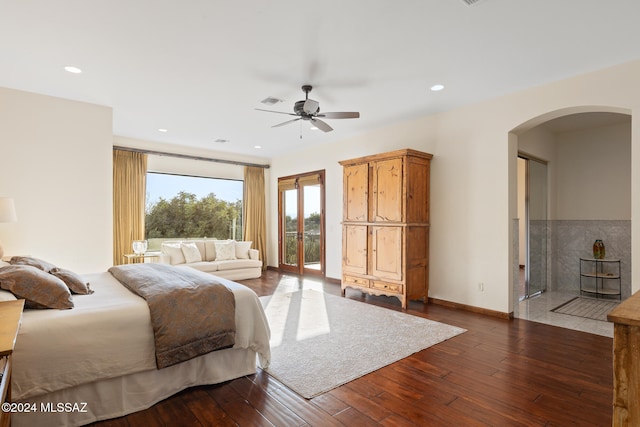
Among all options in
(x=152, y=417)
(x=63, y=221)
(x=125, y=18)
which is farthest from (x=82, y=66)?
(x=152, y=417)

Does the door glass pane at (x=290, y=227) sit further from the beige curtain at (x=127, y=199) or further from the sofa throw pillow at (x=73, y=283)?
the sofa throw pillow at (x=73, y=283)

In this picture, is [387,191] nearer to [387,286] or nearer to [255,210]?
[387,286]

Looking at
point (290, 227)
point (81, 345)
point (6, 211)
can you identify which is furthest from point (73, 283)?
point (290, 227)

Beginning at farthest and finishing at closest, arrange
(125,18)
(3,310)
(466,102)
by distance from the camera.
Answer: (466,102)
(125,18)
(3,310)

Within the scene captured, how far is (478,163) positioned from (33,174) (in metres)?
5.79

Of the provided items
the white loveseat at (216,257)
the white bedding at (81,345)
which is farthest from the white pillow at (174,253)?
the white bedding at (81,345)

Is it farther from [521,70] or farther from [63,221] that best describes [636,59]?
[63,221]

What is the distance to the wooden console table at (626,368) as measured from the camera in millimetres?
1155

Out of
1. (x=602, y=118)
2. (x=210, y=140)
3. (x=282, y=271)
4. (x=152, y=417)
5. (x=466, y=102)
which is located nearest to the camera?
(x=152, y=417)

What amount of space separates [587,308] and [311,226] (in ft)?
16.1

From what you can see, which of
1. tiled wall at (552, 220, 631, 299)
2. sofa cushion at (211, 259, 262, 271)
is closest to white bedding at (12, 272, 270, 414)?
sofa cushion at (211, 259, 262, 271)

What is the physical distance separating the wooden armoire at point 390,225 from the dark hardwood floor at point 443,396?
1604mm

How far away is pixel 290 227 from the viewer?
7.93 meters

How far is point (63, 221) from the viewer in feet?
14.3
